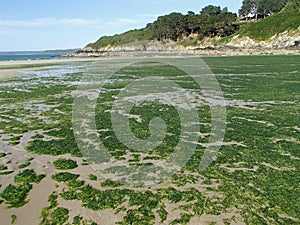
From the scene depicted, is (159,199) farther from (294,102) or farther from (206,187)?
(294,102)

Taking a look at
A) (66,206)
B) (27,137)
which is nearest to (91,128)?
(27,137)

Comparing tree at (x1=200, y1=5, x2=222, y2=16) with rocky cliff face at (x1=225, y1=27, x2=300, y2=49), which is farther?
tree at (x1=200, y1=5, x2=222, y2=16)

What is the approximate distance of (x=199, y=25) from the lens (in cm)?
10581

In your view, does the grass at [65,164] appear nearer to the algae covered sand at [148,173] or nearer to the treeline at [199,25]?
the algae covered sand at [148,173]

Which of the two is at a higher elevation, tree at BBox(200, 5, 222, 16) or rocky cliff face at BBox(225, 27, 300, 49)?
tree at BBox(200, 5, 222, 16)

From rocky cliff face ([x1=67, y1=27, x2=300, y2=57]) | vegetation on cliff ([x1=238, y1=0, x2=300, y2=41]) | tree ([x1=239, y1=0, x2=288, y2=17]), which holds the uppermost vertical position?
tree ([x1=239, y1=0, x2=288, y2=17])

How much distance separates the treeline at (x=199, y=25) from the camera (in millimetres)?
95562

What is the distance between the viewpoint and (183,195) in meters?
6.82

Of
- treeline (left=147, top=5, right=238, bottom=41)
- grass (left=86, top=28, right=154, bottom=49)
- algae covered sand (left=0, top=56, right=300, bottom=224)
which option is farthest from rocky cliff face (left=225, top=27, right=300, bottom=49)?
grass (left=86, top=28, right=154, bottom=49)

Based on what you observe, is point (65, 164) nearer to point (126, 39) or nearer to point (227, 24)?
point (227, 24)

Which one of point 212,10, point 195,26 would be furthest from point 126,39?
point 195,26

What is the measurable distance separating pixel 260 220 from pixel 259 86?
55.8 ft

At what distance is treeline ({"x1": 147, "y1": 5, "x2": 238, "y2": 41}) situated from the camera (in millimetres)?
95562

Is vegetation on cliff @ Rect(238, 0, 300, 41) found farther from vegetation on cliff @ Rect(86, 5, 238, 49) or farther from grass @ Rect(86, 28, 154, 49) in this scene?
grass @ Rect(86, 28, 154, 49)
